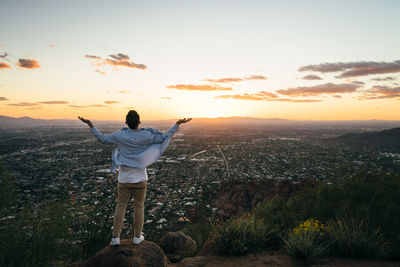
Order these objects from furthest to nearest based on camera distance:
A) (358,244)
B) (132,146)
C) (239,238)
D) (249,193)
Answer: (249,193) → (239,238) → (358,244) → (132,146)

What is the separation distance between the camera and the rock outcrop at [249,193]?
12.0 meters

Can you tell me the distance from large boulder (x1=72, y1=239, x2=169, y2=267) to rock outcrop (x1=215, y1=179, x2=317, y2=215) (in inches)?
292

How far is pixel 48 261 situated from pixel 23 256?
17.9 inches

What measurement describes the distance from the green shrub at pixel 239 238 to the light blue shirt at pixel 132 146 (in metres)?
2.31

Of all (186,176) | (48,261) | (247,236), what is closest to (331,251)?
(247,236)

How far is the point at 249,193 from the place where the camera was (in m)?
13.3

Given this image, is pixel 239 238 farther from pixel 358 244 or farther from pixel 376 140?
pixel 376 140

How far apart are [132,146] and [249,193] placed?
10708mm

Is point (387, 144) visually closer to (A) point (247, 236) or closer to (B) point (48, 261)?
(A) point (247, 236)

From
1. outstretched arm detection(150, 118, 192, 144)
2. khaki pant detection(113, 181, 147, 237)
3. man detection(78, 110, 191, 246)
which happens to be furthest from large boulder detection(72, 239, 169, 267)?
outstretched arm detection(150, 118, 192, 144)

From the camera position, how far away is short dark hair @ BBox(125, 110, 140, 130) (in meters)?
3.93

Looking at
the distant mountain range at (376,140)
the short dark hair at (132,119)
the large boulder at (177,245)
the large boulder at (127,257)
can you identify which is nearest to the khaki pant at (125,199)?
the large boulder at (127,257)

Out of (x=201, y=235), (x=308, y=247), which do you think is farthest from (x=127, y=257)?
(x=308, y=247)

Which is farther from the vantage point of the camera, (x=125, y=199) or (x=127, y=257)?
(x=125, y=199)
